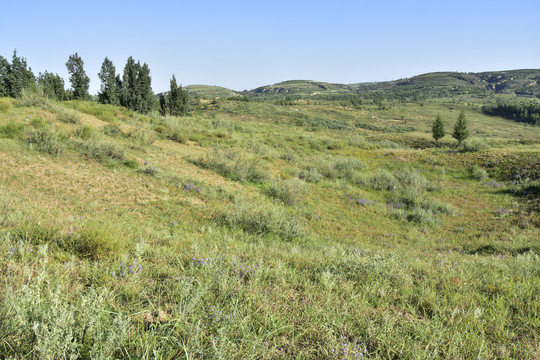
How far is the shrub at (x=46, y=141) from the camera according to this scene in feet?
29.9

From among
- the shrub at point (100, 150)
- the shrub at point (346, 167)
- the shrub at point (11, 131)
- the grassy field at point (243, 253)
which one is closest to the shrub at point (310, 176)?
A: the grassy field at point (243, 253)

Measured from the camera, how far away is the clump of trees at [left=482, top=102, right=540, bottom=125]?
3780 inches

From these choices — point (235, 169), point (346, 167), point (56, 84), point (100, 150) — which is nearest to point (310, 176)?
point (346, 167)

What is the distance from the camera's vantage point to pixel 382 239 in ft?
30.7

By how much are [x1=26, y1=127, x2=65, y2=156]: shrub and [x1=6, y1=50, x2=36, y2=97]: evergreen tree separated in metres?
45.0

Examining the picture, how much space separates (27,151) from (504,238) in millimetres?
17493

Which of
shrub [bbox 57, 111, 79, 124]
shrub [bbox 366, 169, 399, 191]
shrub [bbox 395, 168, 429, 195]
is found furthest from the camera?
shrub [bbox 366, 169, 399, 191]

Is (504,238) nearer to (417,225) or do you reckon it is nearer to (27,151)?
(417,225)

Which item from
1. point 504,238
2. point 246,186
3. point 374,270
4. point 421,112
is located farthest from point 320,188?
point 421,112

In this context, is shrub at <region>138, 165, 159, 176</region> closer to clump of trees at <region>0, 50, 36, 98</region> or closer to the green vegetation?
the green vegetation

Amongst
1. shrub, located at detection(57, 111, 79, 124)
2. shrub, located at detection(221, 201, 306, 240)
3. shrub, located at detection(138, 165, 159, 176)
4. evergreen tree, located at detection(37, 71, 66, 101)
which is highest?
evergreen tree, located at detection(37, 71, 66, 101)

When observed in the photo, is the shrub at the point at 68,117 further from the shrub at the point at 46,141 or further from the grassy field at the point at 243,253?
the shrub at the point at 46,141

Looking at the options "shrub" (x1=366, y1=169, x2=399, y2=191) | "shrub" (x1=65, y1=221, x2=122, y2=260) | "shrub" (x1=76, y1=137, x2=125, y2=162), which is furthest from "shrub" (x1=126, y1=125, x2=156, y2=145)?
"shrub" (x1=366, y1=169, x2=399, y2=191)

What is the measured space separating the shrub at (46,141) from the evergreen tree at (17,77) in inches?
1770
